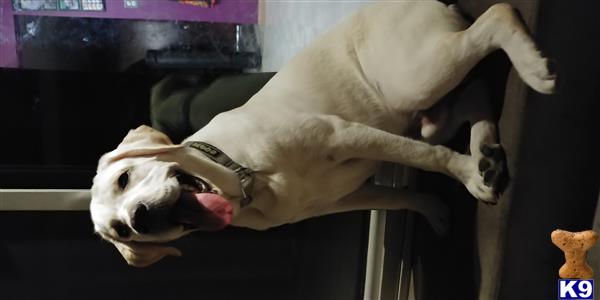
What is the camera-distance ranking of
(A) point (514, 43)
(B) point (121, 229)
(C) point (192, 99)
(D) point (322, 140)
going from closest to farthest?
(A) point (514, 43) → (B) point (121, 229) → (D) point (322, 140) → (C) point (192, 99)

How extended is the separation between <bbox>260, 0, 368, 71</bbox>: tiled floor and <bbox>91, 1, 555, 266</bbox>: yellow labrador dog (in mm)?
1405

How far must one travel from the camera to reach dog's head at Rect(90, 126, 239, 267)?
4.99 feet

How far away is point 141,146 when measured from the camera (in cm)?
165

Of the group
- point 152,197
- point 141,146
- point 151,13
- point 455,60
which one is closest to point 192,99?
point 151,13

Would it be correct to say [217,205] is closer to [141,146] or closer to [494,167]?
[141,146]

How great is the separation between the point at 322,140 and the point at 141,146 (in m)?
0.55

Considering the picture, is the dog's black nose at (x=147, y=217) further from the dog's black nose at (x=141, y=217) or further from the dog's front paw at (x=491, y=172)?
the dog's front paw at (x=491, y=172)

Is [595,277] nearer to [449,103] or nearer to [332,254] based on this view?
[449,103]

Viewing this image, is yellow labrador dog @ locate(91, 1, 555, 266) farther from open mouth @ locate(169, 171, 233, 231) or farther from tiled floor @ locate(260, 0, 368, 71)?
tiled floor @ locate(260, 0, 368, 71)

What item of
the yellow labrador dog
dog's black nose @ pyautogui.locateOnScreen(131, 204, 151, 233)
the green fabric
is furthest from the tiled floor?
dog's black nose @ pyautogui.locateOnScreen(131, 204, 151, 233)

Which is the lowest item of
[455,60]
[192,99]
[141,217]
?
[141,217]

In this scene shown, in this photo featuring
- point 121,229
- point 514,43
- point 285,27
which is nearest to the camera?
point 514,43

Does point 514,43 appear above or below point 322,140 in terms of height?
above

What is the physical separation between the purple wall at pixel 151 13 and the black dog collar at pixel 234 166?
1.90 meters
